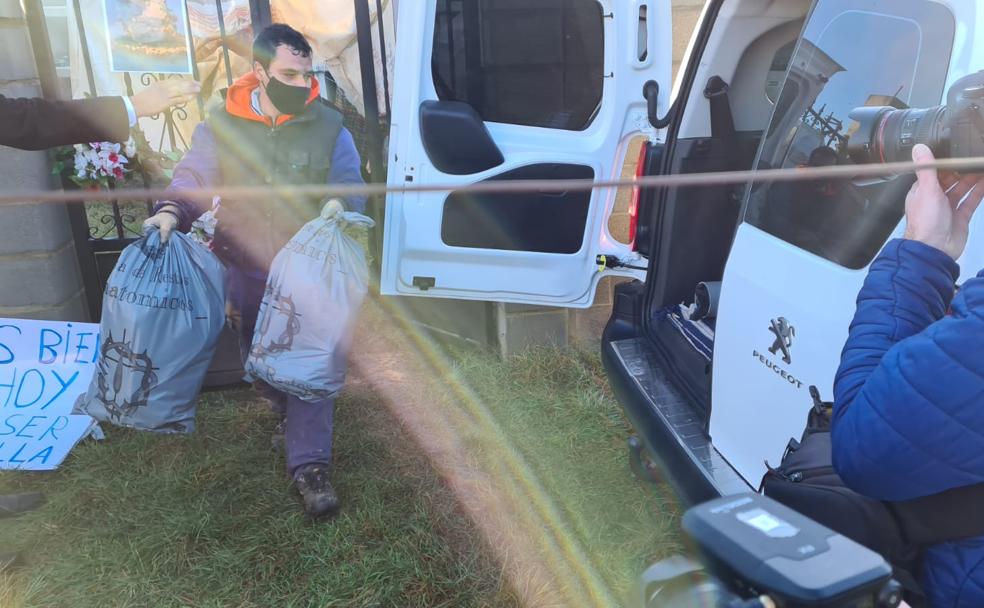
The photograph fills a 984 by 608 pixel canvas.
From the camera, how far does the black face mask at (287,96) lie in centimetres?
242

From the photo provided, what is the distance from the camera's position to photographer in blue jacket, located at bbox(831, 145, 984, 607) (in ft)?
3.20

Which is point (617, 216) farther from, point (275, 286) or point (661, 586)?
point (661, 586)

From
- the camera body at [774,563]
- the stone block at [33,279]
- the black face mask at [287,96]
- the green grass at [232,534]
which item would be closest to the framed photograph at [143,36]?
the stone block at [33,279]

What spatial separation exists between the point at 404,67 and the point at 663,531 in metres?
2.08

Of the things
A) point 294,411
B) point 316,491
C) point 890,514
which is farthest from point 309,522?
point 890,514

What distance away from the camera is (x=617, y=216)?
12.5ft

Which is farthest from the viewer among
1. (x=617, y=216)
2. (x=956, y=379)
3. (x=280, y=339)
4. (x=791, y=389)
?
(x=617, y=216)

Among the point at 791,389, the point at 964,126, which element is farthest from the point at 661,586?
the point at 791,389

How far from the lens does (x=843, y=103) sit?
179 centimetres

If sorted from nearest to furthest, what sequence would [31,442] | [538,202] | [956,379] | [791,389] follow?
1. [956,379]
2. [791,389]
3. [31,442]
4. [538,202]

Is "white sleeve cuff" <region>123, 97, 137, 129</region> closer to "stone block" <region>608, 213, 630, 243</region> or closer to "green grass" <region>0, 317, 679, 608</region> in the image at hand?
"green grass" <region>0, 317, 679, 608</region>

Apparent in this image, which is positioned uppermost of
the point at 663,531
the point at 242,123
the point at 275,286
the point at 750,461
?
the point at 242,123

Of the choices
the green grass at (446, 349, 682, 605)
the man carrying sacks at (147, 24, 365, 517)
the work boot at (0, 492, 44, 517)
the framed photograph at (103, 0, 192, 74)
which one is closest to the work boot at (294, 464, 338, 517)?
the man carrying sacks at (147, 24, 365, 517)

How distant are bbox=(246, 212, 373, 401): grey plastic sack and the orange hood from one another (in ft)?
1.35
